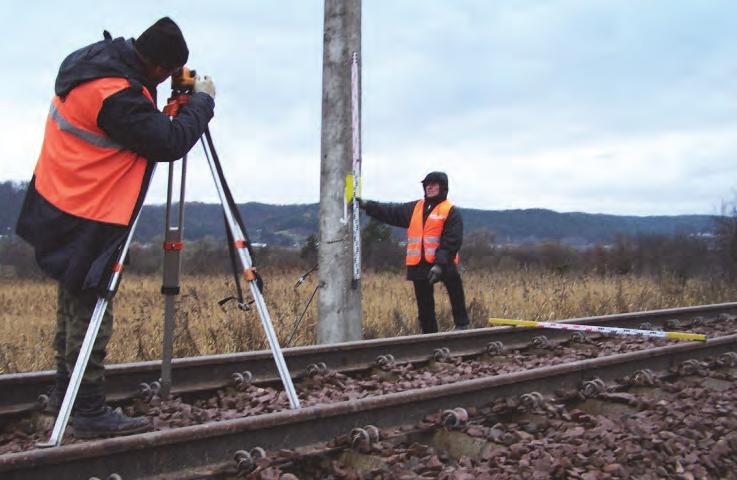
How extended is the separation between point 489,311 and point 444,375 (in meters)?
5.25

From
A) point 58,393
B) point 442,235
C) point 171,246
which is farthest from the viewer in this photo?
point 442,235

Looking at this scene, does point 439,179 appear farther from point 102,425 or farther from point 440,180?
point 102,425

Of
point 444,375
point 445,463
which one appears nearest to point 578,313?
point 444,375

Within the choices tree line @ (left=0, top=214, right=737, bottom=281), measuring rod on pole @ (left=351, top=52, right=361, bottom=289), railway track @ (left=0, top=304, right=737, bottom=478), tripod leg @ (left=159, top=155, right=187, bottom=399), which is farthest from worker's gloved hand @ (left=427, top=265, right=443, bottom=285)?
tree line @ (left=0, top=214, right=737, bottom=281)

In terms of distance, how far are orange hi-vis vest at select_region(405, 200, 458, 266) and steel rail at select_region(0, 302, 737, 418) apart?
168 cm

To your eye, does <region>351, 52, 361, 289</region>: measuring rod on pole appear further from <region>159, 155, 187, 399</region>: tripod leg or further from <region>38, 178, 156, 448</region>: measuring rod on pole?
<region>38, 178, 156, 448</region>: measuring rod on pole

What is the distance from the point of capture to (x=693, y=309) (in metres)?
9.98

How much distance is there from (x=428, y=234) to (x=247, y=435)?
5.53 meters

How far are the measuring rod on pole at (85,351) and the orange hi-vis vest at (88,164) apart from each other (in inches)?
7.6

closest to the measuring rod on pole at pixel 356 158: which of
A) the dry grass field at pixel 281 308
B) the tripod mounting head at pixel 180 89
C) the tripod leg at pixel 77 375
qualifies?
the dry grass field at pixel 281 308

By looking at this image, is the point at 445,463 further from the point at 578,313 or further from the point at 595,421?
the point at 578,313

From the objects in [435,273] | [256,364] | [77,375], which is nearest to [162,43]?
[77,375]

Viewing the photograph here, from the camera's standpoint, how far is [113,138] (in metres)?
3.92

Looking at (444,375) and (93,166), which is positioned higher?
(93,166)
